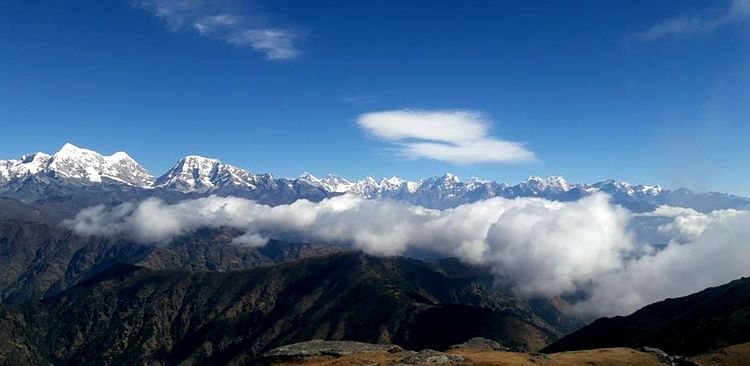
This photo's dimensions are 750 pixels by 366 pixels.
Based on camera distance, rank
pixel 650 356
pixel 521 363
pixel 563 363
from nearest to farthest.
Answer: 1. pixel 521 363
2. pixel 563 363
3. pixel 650 356

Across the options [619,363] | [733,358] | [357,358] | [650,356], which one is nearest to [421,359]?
[357,358]

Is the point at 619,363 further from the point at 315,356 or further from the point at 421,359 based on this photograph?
the point at 315,356

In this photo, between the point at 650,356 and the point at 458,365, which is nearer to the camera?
the point at 458,365

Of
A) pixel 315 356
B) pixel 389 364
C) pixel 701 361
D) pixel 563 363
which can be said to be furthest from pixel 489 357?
pixel 701 361

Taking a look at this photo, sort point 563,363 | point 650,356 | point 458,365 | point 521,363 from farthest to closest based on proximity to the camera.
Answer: point 650,356
point 563,363
point 521,363
point 458,365

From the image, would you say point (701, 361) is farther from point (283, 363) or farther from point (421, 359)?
point (283, 363)

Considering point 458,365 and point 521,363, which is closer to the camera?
point 458,365

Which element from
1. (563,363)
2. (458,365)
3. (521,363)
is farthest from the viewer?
(563,363)

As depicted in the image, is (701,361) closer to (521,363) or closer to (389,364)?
(521,363)
